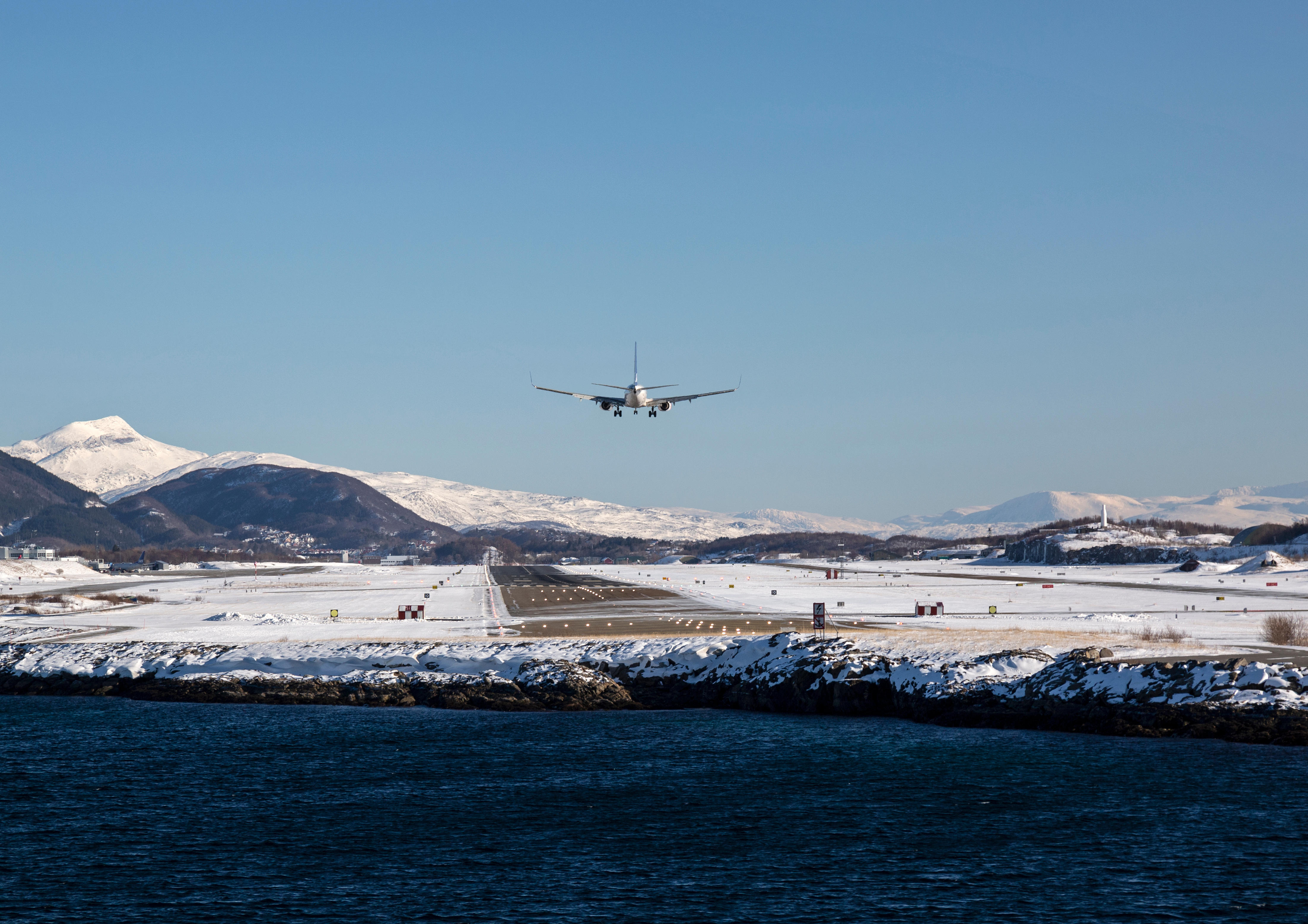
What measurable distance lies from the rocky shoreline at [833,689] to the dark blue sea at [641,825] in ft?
8.22

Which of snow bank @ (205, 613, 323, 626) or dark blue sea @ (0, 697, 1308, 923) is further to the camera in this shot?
snow bank @ (205, 613, 323, 626)

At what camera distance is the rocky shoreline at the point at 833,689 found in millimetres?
48438

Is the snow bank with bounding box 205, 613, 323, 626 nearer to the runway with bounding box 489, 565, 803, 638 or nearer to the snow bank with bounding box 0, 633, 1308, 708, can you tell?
the runway with bounding box 489, 565, 803, 638

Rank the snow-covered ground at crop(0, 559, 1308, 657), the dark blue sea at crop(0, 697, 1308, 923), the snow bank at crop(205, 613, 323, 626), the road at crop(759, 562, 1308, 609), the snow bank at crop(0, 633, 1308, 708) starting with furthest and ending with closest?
the road at crop(759, 562, 1308, 609), the snow bank at crop(205, 613, 323, 626), the snow-covered ground at crop(0, 559, 1308, 657), the snow bank at crop(0, 633, 1308, 708), the dark blue sea at crop(0, 697, 1308, 923)

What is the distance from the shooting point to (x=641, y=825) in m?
35.1

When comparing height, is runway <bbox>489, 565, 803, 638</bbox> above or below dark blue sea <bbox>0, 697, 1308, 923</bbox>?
above

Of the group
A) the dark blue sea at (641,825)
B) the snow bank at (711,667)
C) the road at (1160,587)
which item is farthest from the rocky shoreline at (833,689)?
the road at (1160,587)

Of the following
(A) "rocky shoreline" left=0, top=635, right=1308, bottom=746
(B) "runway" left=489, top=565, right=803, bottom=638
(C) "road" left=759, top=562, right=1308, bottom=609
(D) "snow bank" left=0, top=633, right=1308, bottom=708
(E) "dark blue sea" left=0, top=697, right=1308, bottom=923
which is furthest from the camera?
(C) "road" left=759, top=562, right=1308, bottom=609

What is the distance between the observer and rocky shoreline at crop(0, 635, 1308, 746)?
159 feet

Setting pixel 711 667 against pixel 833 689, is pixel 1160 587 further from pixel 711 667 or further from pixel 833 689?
pixel 833 689

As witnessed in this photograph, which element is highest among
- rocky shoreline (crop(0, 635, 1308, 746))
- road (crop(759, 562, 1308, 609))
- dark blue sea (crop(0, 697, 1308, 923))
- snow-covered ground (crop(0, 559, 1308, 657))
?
road (crop(759, 562, 1308, 609))

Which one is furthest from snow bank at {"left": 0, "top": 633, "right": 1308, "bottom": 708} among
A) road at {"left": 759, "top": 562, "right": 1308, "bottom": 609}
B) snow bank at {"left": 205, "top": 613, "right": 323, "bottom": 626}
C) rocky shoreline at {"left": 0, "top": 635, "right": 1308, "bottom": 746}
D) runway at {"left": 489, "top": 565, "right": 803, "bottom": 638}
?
road at {"left": 759, "top": 562, "right": 1308, "bottom": 609}

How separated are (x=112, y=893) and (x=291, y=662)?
128ft

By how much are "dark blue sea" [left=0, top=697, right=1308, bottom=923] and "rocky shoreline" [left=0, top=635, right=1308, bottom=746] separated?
2507 millimetres
